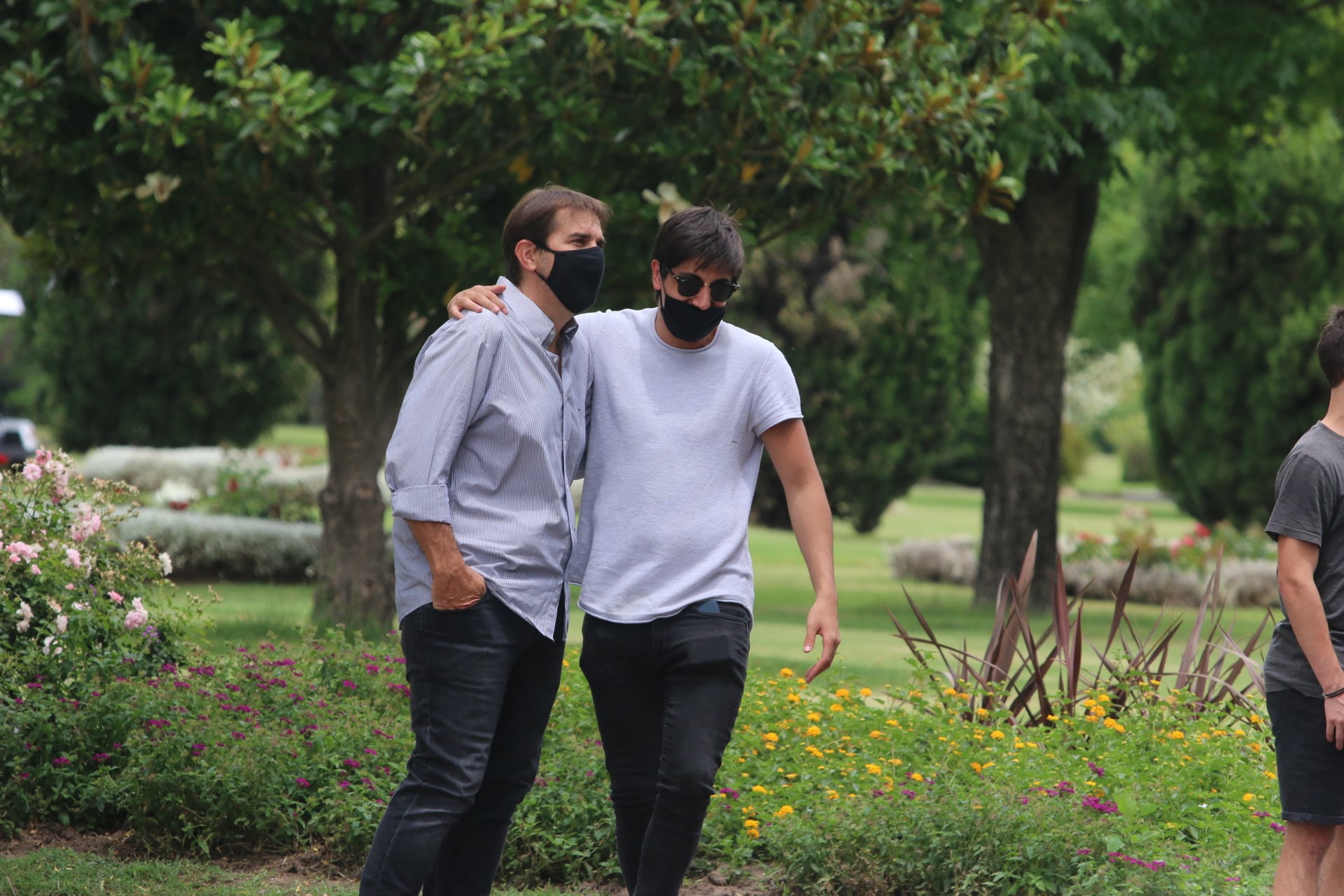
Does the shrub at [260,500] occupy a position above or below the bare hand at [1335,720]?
below

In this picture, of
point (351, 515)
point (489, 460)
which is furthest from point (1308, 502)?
point (351, 515)

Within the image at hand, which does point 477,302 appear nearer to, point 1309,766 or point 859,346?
point 1309,766

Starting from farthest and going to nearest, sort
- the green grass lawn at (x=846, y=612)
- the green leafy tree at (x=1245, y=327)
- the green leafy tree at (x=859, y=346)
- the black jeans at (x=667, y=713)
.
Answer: the green leafy tree at (x=859, y=346), the green leafy tree at (x=1245, y=327), the green grass lawn at (x=846, y=612), the black jeans at (x=667, y=713)

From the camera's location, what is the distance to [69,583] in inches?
218

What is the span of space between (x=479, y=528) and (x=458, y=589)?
16cm

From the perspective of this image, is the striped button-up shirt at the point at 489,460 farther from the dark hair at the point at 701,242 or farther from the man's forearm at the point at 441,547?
the dark hair at the point at 701,242

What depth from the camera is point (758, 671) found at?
6.43 metres

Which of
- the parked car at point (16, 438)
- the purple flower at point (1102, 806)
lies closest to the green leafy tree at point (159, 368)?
the parked car at point (16, 438)

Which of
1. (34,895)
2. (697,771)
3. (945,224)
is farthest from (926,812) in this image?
(945,224)

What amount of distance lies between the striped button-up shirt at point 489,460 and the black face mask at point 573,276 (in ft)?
0.31

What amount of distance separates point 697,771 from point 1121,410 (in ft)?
174

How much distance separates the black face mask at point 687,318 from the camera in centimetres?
349

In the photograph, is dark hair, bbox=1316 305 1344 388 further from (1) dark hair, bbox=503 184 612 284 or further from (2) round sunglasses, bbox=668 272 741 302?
(1) dark hair, bbox=503 184 612 284

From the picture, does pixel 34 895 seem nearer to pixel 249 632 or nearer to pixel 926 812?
pixel 926 812
